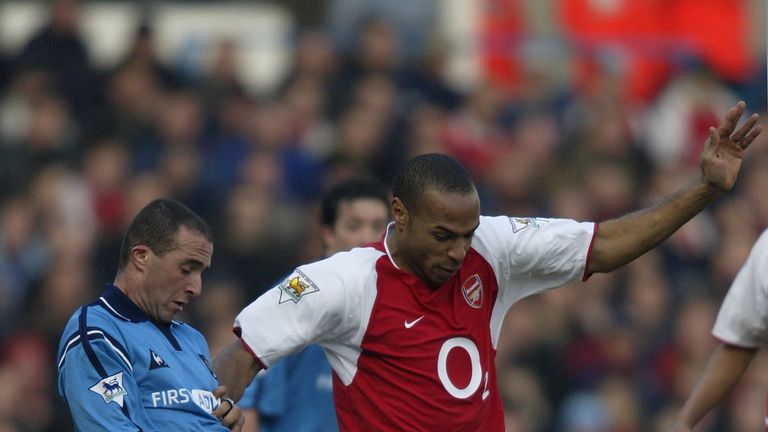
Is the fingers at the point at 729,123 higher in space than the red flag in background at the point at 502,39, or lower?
higher

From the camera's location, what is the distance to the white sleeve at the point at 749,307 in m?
6.26

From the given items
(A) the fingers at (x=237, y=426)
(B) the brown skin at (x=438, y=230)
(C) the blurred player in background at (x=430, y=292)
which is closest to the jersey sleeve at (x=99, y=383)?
(A) the fingers at (x=237, y=426)

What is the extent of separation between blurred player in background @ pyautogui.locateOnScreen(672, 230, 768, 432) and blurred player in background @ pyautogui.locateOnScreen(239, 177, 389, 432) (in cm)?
155

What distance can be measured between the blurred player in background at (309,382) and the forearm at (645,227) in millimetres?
1469

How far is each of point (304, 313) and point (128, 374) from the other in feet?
2.44

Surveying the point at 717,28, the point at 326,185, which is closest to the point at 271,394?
the point at 326,185

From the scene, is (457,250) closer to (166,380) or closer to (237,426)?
(237,426)

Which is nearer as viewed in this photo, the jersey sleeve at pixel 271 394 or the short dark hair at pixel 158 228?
the short dark hair at pixel 158 228

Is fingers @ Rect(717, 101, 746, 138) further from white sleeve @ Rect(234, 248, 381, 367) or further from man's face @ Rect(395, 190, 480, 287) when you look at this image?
white sleeve @ Rect(234, 248, 381, 367)

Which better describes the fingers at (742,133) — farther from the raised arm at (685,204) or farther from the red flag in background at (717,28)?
→ the red flag in background at (717,28)

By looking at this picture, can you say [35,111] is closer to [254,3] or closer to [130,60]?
[130,60]

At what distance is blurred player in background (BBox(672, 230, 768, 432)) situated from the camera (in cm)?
630

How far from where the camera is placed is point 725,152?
5.60 m

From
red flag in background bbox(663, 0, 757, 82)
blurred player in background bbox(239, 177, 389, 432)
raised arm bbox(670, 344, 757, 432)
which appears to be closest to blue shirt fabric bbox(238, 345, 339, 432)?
blurred player in background bbox(239, 177, 389, 432)
